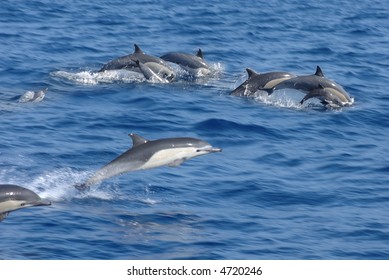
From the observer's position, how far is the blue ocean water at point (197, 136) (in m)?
17.2

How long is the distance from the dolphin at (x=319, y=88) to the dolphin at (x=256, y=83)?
0.71 feet

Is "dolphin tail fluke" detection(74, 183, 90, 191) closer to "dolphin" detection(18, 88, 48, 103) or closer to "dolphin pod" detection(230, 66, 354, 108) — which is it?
"dolphin" detection(18, 88, 48, 103)

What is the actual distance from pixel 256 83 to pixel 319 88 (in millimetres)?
1720

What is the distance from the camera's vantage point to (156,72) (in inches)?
1143

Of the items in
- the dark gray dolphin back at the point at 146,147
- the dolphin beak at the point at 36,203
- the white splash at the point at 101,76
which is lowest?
the white splash at the point at 101,76

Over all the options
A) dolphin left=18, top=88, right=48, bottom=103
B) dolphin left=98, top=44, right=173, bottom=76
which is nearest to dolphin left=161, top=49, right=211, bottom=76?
dolphin left=98, top=44, right=173, bottom=76

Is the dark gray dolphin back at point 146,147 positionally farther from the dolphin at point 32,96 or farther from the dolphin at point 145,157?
the dolphin at point 32,96

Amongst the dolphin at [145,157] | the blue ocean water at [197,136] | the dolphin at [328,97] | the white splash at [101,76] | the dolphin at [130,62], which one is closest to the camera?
the blue ocean water at [197,136]

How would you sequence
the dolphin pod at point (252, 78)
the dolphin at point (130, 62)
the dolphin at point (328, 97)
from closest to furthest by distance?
1. the dolphin at point (328, 97)
2. the dolphin pod at point (252, 78)
3. the dolphin at point (130, 62)

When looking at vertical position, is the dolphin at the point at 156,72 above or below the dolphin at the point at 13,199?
below

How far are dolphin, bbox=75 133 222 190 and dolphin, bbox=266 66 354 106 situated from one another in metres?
8.83

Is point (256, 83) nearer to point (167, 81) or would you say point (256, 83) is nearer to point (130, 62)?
point (167, 81)

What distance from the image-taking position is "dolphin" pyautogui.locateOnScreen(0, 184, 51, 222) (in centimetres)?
1634

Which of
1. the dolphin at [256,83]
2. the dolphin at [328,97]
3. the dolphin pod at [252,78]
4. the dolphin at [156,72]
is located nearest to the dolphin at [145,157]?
the dolphin at [328,97]
